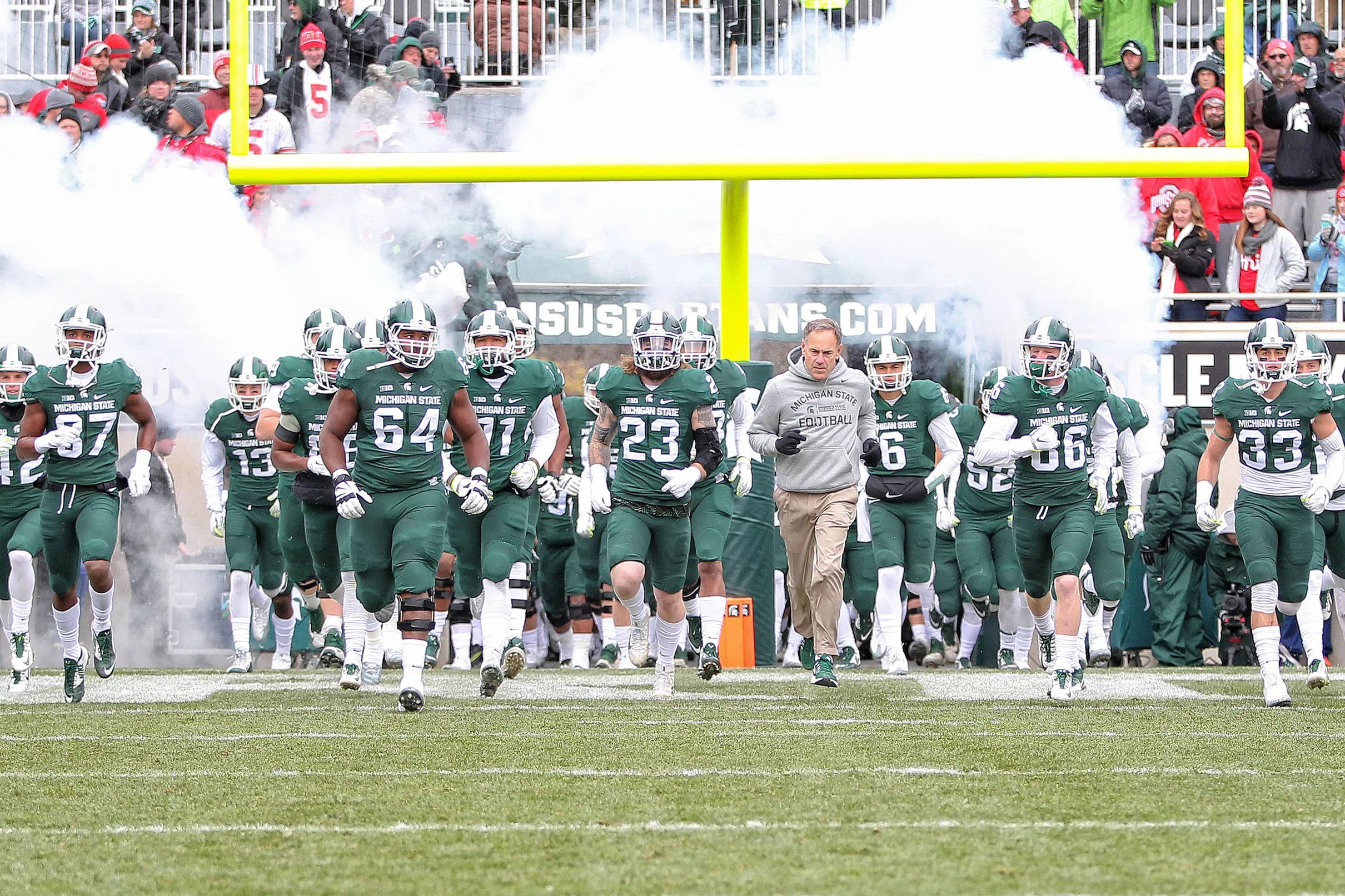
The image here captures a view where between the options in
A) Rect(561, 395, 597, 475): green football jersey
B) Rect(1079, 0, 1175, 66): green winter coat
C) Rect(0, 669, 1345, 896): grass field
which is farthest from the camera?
Rect(561, 395, 597, 475): green football jersey

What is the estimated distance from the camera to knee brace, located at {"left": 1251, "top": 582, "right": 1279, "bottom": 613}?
723cm

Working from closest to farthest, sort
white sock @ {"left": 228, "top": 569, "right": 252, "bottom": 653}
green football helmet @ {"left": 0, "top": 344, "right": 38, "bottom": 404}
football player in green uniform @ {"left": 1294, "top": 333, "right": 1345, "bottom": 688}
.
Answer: football player in green uniform @ {"left": 1294, "top": 333, "right": 1345, "bottom": 688}, green football helmet @ {"left": 0, "top": 344, "right": 38, "bottom": 404}, white sock @ {"left": 228, "top": 569, "right": 252, "bottom": 653}

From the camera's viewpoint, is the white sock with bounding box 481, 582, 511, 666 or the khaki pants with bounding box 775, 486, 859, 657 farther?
the khaki pants with bounding box 775, 486, 859, 657

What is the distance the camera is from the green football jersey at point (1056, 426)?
752cm

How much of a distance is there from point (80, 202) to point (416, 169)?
5357 millimetres

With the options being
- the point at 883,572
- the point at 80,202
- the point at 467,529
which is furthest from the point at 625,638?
the point at 80,202

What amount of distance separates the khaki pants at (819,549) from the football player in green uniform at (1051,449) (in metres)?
0.62

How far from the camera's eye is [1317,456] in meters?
7.54

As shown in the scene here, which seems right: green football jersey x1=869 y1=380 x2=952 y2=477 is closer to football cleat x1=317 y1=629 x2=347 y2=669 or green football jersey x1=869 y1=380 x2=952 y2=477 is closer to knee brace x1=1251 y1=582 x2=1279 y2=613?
knee brace x1=1251 y1=582 x2=1279 y2=613

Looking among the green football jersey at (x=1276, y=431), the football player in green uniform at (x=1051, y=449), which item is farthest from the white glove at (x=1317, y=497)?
the football player in green uniform at (x=1051, y=449)

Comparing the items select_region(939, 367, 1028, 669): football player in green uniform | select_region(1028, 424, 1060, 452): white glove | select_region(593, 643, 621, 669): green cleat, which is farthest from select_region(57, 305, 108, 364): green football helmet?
select_region(939, 367, 1028, 669): football player in green uniform

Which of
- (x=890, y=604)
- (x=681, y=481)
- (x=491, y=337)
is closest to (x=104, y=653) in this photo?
(x=491, y=337)

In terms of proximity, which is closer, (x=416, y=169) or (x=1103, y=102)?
(x=416, y=169)

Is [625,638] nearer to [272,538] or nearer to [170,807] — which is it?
[272,538]
